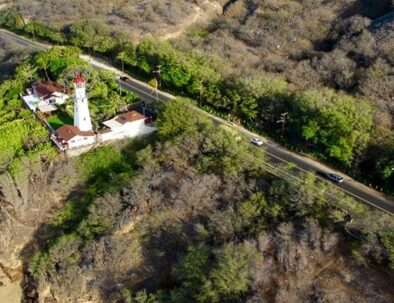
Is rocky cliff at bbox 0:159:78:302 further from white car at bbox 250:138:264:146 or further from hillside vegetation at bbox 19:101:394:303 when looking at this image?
white car at bbox 250:138:264:146

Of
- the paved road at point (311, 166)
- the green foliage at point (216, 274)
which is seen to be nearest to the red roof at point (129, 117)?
the paved road at point (311, 166)

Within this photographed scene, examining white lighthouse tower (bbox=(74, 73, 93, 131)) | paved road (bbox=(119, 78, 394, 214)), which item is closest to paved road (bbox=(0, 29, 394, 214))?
paved road (bbox=(119, 78, 394, 214))

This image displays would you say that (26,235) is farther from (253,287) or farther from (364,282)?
(364,282)

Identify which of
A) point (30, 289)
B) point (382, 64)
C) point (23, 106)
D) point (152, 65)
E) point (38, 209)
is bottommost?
point (30, 289)

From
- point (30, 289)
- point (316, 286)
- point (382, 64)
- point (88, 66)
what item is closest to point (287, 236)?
point (316, 286)

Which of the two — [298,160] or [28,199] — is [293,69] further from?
[28,199]

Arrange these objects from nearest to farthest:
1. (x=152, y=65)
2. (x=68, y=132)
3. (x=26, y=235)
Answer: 1. (x=26, y=235)
2. (x=68, y=132)
3. (x=152, y=65)

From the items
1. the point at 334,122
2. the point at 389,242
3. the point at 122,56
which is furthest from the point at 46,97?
the point at 389,242
